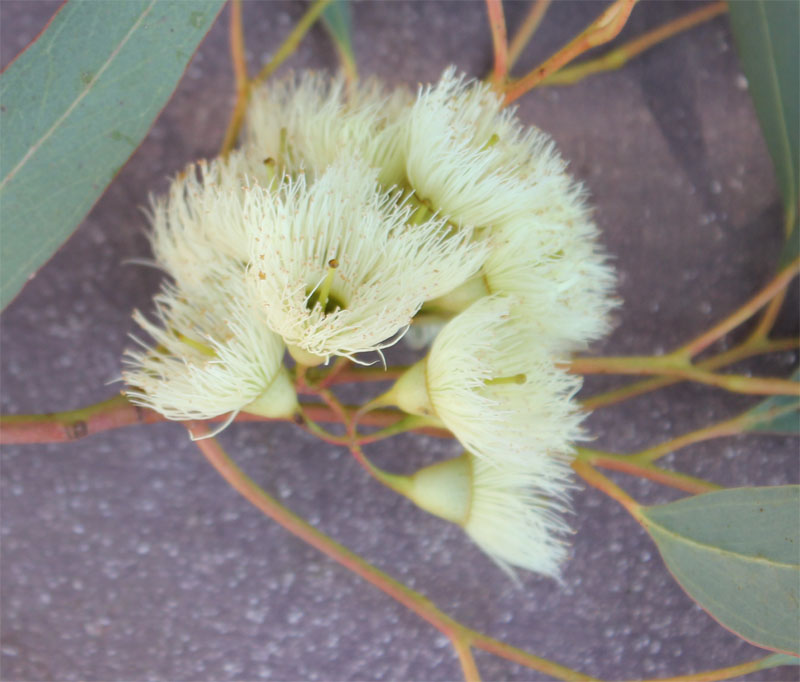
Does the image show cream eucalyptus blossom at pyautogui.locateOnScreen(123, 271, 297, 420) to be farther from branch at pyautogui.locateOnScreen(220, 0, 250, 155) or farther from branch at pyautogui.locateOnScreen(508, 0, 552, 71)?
branch at pyautogui.locateOnScreen(508, 0, 552, 71)

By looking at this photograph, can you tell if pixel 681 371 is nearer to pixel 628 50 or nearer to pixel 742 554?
pixel 742 554

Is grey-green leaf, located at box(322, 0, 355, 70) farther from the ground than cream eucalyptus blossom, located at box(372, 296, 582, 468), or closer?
farther from the ground

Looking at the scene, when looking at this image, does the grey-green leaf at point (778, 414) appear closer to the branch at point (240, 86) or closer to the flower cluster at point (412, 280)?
the flower cluster at point (412, 280)

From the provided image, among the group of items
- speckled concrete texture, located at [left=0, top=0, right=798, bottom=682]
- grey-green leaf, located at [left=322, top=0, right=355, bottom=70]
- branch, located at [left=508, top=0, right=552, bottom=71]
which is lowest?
speckled concrete texture, located at [left=0, top=0, right=798, bottom=682]

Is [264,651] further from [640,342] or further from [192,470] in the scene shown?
[640,342]

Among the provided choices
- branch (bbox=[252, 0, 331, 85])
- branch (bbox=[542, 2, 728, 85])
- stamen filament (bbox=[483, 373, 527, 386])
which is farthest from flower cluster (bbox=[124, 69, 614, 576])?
branch (bbox=[542, 2, 728, 85])

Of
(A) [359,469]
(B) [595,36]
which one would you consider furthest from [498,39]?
(A) [359,469]
